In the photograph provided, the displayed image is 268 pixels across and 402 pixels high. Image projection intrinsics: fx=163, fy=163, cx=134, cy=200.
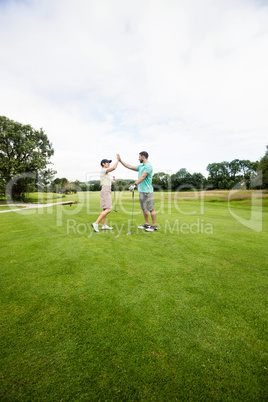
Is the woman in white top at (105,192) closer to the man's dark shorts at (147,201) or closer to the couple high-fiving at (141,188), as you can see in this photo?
the couple high-fiving at (141,188)

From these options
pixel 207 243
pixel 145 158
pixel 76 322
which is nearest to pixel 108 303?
pixel 76 322

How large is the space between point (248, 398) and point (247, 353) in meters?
0.38

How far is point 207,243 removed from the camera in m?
4.53

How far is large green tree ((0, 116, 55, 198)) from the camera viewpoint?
75.4 feet

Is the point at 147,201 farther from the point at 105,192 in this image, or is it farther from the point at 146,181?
the point at 105,192

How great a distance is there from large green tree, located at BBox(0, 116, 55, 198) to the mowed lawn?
25.1 m

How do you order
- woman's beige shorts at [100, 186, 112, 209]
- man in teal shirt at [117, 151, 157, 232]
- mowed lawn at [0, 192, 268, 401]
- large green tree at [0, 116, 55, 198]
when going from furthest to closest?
large green tree at [0, 116, 55, 198] → woman's beige shorts at [100, 186, 112, 209] → man in teal shirt at [117, 151, 157, 232] → mowed lawn at [0, 192, 268, 401]

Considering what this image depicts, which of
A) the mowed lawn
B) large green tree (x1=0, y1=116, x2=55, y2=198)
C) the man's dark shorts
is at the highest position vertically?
large green tree (x1=0, y1=116, x2=55, y2=198)

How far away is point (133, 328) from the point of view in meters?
1.79

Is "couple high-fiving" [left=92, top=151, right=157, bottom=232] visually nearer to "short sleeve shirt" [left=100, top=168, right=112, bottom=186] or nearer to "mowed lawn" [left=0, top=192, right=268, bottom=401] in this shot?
"short sleeve shirt" [left=100, top=168, right=112, bottom=186]

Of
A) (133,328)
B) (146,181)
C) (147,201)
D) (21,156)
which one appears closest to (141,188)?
(146,181)

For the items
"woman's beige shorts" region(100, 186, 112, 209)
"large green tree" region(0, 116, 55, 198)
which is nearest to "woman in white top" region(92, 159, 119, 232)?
"woman's beige shorts" region(100, 186, 112, 209)

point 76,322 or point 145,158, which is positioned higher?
point 145,158

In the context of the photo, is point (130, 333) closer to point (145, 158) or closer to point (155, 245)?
point (155, 245)
